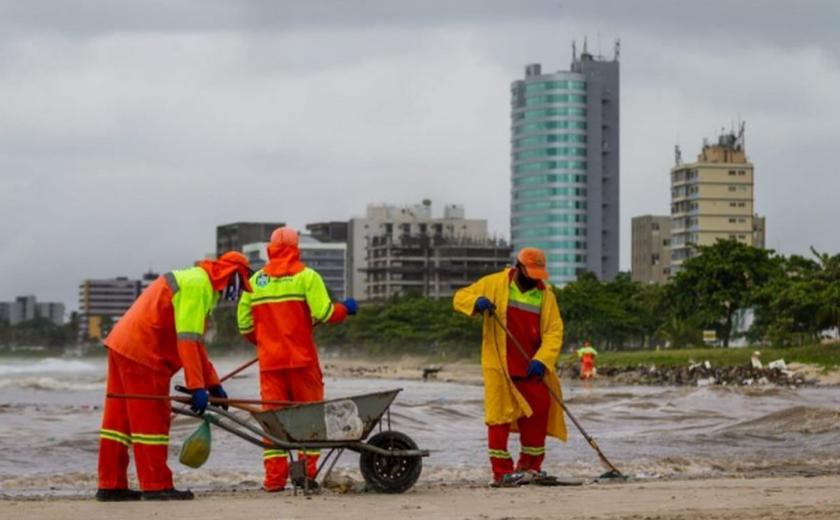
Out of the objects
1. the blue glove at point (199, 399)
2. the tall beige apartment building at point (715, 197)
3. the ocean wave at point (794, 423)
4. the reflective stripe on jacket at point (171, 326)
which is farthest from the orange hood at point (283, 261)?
the tall beige apartment building at point (715, 197)

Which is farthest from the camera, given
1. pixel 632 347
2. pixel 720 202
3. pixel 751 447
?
pixel 720 202

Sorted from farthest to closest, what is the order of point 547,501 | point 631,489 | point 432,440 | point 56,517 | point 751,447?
point 432,440, point 751,447, point 631,489, point 547,501, point 56,517

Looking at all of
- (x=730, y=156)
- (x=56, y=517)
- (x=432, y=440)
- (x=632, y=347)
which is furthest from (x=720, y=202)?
(x=56, y=517)

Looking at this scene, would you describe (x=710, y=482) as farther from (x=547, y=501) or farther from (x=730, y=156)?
(x=730, y=156)

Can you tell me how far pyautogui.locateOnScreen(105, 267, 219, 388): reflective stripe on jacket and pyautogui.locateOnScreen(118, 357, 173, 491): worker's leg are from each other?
0.08 metres

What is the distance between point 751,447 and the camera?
20094mm

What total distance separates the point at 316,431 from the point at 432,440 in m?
9.72

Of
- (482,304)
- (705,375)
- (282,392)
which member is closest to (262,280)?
(282,392)

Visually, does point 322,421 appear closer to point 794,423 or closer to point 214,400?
point 214,400

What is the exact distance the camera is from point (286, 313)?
500 inches

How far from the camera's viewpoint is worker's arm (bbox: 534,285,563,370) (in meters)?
13.7

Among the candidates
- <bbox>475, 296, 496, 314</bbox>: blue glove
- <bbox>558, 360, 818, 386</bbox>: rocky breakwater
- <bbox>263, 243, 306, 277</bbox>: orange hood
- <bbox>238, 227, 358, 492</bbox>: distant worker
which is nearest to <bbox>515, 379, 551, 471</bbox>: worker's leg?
<bbox>475, 296, 496, 314</bbox>: blue glove

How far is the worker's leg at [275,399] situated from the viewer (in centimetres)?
1271

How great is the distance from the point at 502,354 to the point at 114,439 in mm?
3334
